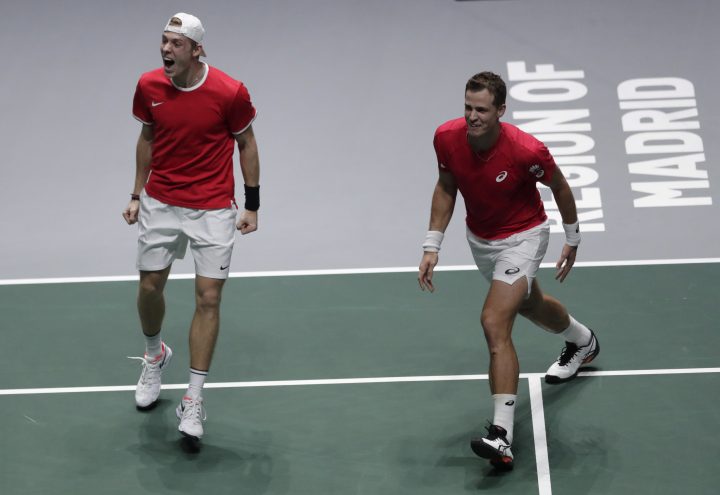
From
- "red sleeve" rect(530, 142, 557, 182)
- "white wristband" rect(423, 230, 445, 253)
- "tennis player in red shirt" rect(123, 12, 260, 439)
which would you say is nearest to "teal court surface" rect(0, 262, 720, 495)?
"tennis player in red shirt" rect(123, 12, 260, 439)

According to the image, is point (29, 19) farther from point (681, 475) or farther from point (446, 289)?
point (681, 475)

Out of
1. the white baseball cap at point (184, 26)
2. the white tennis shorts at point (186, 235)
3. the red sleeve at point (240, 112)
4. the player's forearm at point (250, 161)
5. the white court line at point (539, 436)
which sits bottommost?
the white court line at point (539, 436)

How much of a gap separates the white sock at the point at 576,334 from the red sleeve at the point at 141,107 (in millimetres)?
2855

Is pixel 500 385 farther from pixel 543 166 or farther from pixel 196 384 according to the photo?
pixel 196 384

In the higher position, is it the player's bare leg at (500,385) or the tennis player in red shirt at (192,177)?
the tennis player in red shirt at (192,177)

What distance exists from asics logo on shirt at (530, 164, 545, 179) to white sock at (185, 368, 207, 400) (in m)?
2.19

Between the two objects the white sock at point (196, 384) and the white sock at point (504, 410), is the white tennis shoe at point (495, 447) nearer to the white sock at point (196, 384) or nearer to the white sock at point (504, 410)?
the white sock at point (504, 410)

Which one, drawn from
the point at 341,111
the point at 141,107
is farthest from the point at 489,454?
the point at 341,111

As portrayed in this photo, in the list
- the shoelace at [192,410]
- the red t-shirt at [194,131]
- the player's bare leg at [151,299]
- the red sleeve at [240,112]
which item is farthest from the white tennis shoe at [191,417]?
the red sleeve at [240,112]

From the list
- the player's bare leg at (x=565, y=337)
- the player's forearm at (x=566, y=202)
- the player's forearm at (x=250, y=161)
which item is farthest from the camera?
the player's bare leg at (x=565, y=337)

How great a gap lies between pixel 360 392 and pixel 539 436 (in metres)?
1.18

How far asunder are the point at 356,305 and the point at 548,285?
1.41 m

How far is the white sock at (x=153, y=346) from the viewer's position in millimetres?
8039

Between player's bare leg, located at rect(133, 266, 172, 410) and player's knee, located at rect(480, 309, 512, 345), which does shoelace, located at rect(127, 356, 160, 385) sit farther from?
player's knee, located at rect(480, 309, 512, 345)
